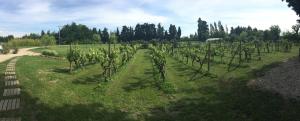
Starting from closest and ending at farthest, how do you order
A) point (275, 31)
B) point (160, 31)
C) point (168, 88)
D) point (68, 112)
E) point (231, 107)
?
point (68, 112) < point (231, 107) < point (168, 88) < point (275, 31) < point (160, 31)

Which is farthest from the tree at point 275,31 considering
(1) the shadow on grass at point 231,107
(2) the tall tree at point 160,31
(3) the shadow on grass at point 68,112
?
(3) the shadow on grass at point 68,112

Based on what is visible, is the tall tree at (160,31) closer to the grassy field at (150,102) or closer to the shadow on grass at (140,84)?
the shadow on grass at (140,84)

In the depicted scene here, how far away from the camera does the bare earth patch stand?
1911 centimetres

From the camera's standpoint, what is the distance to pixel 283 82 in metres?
21.9

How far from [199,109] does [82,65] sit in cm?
2290

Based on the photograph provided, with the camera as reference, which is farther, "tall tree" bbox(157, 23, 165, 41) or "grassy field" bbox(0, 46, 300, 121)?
"tall tree" bbox(157, 23, 165, 41)

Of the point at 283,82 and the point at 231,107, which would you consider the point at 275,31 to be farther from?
the point at 231,107

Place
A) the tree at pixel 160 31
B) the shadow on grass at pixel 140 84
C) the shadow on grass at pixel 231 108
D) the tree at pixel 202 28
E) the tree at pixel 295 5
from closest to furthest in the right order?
the shadow on grass at pixel 231 108 → the tree at pixel 295 5 → the shadow on grass at pixel 140 84 → the tree at pixel 202 28 → the tree at pixel 160 31

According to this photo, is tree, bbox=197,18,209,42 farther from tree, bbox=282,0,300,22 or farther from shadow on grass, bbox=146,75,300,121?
shadow on grass, bbox=146,75,300,121

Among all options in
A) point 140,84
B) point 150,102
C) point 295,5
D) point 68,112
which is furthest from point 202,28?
point 68,112

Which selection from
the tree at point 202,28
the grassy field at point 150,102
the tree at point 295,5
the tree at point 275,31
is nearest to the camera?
the grassy field at point 150,102

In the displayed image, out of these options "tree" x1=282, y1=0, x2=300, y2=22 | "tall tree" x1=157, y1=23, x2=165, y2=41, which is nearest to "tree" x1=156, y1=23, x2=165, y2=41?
"tall tree" x1=157, y1=23, x2=165, y2=41

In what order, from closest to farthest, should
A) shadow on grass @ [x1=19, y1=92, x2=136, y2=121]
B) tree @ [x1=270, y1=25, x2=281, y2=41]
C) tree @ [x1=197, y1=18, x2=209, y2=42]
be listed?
1. shadow on grass @ [x1=19, y1=92, x2=136, y2=121]
2. tree @ [x1=270, y1=25, x2=281, y2=41]
3. tree @ [x1=197, y1=18, x2=209, y2=42]

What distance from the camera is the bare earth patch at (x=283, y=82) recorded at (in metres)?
19.1
